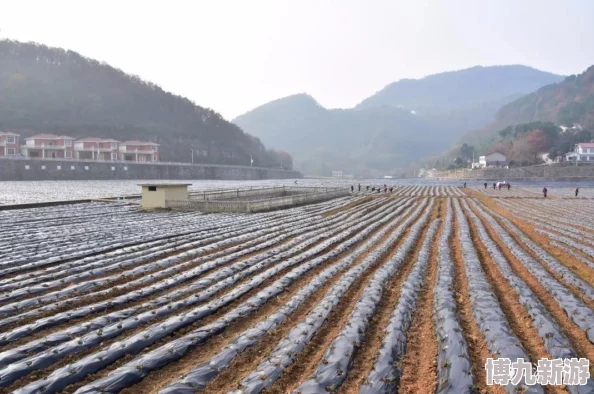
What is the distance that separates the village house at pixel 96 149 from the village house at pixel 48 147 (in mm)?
1720

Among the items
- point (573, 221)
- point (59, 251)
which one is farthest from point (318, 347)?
point (573, 221)

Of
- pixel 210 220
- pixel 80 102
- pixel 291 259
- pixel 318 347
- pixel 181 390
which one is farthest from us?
pixel 80 102

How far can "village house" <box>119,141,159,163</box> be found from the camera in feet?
297

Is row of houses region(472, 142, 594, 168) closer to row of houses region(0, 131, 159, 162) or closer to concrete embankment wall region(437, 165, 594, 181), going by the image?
concrete embankment wall region(437, 165, 594, 181)

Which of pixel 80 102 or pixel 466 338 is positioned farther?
pixel 80 102

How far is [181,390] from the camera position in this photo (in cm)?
433

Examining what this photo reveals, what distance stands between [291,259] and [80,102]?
121827 mm

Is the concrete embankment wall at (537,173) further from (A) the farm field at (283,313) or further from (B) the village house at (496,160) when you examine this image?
(A) the farm field at (283,313)

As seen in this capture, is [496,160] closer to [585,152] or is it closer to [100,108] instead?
[585,152]

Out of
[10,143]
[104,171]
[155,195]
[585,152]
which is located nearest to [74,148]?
[10,143]

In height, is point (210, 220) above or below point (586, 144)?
below

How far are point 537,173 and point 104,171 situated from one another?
10284cm

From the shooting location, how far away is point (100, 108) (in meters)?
114

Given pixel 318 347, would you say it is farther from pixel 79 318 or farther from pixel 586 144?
pixel 586 144
